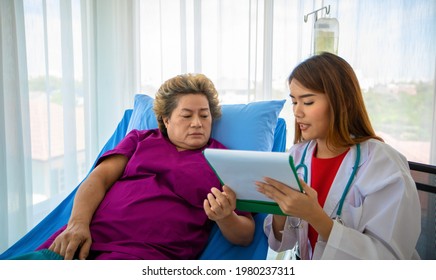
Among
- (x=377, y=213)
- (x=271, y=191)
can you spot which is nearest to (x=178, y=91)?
(x=271, y=191)

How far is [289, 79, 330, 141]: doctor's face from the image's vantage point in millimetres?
961

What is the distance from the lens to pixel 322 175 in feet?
3.38

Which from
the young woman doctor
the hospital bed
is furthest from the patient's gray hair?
the young woman doctor

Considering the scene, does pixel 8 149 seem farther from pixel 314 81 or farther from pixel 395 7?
pixel 395 7

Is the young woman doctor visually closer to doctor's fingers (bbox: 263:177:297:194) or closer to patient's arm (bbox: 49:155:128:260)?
doctor's fingers (bbox: 263:177:297:194)

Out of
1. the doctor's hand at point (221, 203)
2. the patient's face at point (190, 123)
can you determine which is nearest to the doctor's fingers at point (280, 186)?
the doctor's hand at point (221, 203)

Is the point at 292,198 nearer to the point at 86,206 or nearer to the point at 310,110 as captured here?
the point at 310,110

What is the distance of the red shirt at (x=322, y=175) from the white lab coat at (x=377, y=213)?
0.18 ft

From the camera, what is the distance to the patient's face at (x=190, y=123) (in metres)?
1.30

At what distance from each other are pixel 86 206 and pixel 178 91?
1.68 ft

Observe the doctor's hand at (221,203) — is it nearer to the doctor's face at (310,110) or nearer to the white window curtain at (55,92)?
the doctor's face at (310,110)

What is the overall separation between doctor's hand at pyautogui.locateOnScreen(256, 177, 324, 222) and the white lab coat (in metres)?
0.09

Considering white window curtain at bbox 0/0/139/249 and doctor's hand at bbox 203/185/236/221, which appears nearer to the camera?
doctor's hand at bbox 203/185/236/221
